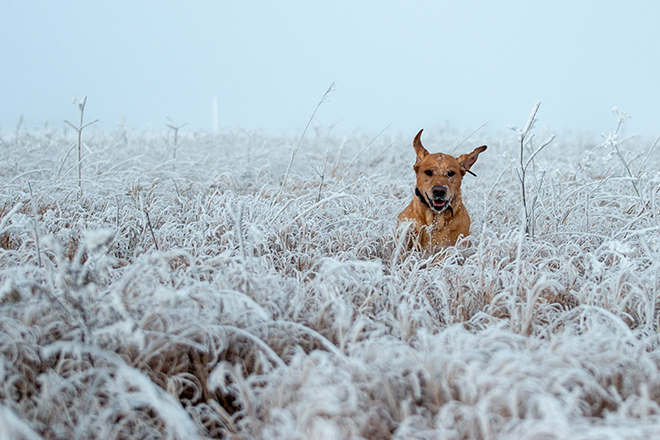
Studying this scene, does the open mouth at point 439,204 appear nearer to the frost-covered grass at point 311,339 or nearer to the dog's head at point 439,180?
the dog's head at point 439,180

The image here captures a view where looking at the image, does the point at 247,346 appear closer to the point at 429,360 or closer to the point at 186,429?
the point at 186,429

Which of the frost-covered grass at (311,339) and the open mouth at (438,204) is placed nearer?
the frost-covered grass at (311,339)

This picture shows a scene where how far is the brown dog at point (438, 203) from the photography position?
3064 millimetres

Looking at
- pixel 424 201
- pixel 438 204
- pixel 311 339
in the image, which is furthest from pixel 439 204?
pixel 311 339

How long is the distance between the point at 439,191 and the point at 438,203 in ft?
0.32

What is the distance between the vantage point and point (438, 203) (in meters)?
3.03

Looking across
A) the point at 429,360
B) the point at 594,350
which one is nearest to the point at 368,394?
the point at 429,360

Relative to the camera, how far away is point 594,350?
5.88ft

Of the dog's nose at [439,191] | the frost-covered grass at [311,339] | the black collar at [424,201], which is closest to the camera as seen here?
the frost-covered grass at [311,339]

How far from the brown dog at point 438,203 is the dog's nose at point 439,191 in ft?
0.04

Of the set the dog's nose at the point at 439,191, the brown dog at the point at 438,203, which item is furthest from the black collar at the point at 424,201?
the dog's nose at the point at 439,191

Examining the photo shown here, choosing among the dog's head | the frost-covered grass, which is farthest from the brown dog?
the frost-covered grass

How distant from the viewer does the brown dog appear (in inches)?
121

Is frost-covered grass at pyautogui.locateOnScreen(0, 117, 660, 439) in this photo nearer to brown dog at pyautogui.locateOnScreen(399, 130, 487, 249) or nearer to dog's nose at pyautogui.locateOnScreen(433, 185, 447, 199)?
brown dog at pyautogui.locateOnScreen(399, 130, 487, 249)
